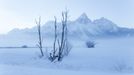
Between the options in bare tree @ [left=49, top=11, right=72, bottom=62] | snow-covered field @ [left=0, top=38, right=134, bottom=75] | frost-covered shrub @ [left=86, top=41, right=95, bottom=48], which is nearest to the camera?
snow-covered field @ [left=0, top=38, right=134, bottom=75]

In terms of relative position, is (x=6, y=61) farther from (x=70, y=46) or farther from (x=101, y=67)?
(x=101, y=67)

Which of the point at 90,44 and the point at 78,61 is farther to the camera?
the point at 90,44

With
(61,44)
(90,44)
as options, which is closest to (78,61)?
(61,44)

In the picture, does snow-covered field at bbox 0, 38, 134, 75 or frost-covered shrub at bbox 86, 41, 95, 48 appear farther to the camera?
frost-covered shrub at bbox 86, 41, 95, 48

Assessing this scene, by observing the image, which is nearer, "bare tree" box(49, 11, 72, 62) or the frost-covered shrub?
"bare tree" box(49, 11, 72, 62)

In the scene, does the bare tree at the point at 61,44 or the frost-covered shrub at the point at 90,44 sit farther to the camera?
the frost-covered shrub at the point at 90,44

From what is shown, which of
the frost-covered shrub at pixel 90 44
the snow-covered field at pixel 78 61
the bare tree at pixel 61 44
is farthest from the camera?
the frost-covered shrub at pixel 90 44

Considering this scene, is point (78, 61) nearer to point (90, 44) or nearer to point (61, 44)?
point (61, 44)

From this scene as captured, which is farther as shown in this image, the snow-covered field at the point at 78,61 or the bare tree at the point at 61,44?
the bare tree at the point at 61,44

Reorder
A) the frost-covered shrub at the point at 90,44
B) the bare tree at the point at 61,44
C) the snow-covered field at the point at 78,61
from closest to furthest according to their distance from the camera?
the snow-covered field at the point at 78,61 < the bare tree at the point at 61,44 < the frost-covered shrub at the point at 90,44

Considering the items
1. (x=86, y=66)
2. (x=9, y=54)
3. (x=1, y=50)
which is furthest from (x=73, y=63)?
(x=1, y=50)

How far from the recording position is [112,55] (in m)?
13.2

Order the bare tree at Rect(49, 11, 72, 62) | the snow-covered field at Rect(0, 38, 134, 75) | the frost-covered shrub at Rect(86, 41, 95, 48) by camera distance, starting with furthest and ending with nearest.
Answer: the frost-covered shrub at Rect(86, 41, 95, 48) → the bare tree at Rect(49, 11, 72, 62) → the snow-covered field at Rect(0, 38, 134, 75)

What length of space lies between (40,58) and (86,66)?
3.49m
